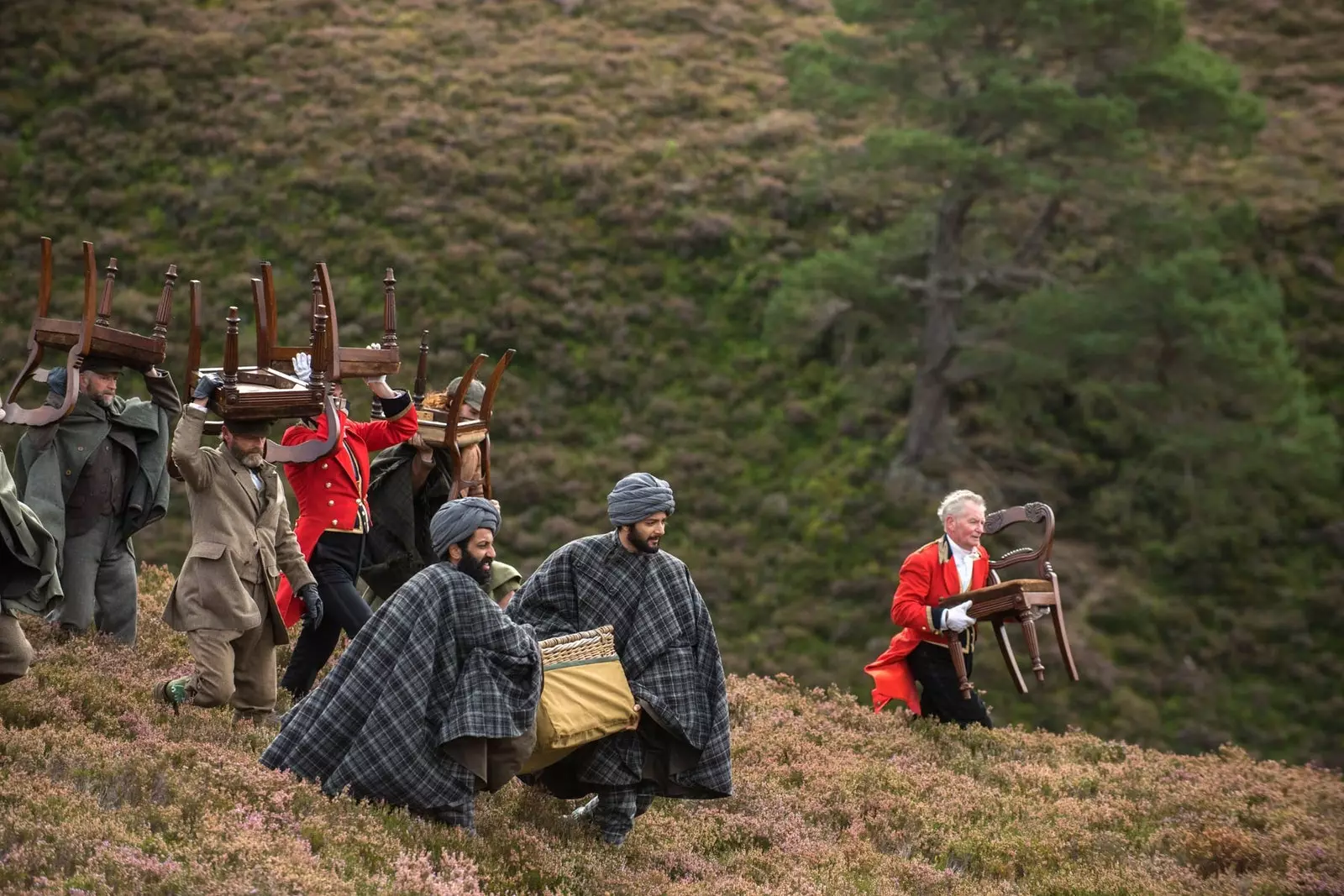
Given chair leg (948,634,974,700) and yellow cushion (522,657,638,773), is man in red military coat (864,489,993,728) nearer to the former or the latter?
chair leg (948,634,974,700)

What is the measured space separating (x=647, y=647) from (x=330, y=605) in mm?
2596

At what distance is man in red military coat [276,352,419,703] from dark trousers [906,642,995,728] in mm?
4083

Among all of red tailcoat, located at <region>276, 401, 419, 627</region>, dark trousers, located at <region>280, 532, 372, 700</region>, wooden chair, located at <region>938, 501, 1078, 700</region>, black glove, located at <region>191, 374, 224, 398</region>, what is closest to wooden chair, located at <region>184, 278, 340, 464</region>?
black glove, located at <region>191, 374, 224, 398</region>

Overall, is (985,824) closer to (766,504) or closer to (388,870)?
(388,870)

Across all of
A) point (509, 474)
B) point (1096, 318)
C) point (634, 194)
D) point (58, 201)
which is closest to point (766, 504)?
point (509, 474)

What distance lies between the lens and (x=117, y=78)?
95.5 feet

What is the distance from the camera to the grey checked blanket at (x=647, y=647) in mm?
7020

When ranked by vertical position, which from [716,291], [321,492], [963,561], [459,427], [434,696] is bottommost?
[716,291]

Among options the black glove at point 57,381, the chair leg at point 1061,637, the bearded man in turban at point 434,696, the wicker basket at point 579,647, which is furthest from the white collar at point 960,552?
the black glove at point 57,381

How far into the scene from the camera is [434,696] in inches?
255

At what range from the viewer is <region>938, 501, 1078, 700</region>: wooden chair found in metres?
9.17

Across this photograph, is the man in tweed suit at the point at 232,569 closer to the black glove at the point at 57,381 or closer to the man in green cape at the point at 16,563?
the man in green cape at the point at 16,563

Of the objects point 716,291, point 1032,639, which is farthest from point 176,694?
point 716,291

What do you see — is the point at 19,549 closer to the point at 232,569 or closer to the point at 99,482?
the point at 232,569
